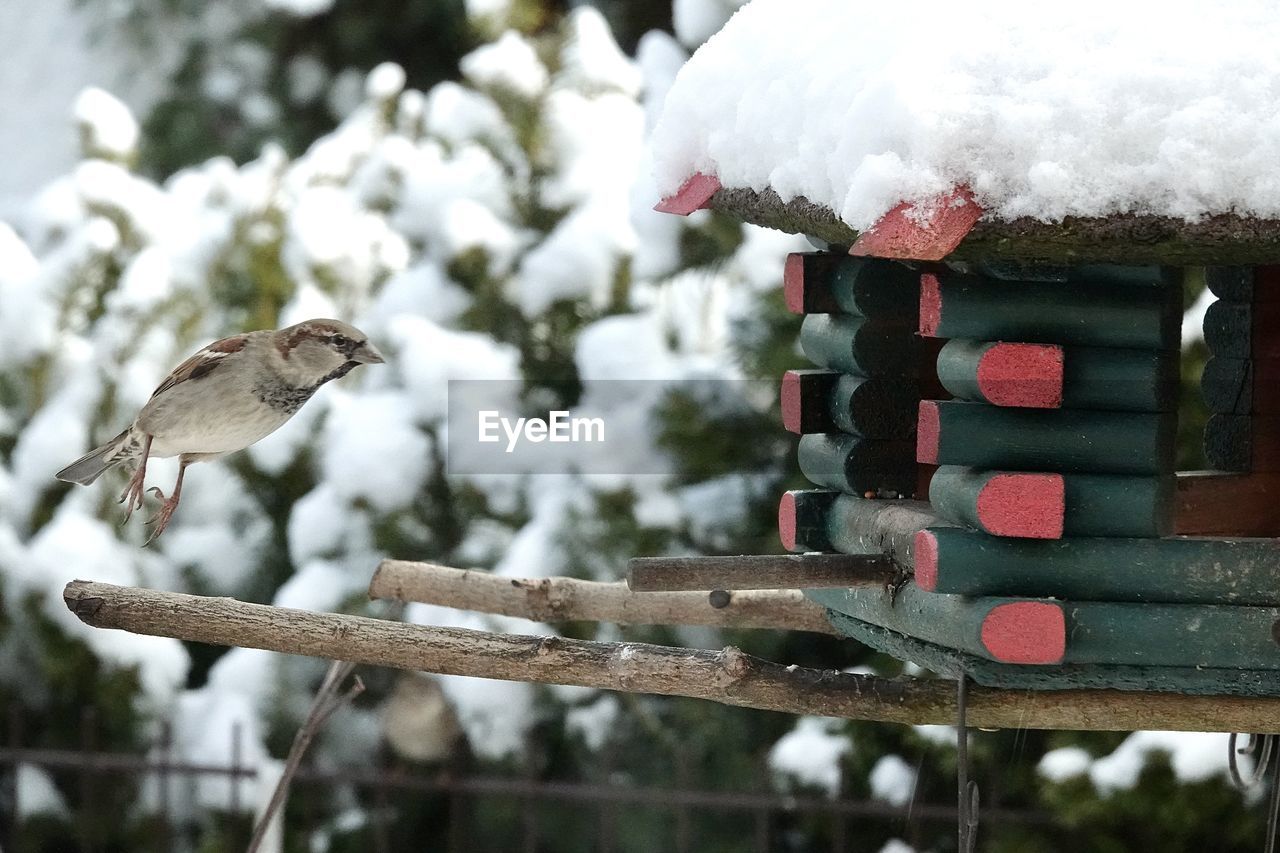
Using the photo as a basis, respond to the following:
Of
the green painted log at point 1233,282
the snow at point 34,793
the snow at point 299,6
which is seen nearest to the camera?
the green painted log at point 1233,282

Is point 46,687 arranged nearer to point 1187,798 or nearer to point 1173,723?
point 1187,798

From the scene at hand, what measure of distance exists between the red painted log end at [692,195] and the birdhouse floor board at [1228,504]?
74 centimetres

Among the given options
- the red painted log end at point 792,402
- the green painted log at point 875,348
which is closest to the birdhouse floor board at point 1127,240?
the green painted log at point 875,348

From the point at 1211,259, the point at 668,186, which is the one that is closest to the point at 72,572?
the point at 668,186

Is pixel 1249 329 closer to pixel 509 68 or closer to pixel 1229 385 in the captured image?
pixel 1229 385

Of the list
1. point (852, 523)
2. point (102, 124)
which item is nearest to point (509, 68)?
point (102, 124)

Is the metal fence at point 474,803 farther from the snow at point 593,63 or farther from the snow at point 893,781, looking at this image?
the snow at point 593,63

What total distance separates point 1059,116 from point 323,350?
30.5 inches

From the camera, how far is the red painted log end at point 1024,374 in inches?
70.0

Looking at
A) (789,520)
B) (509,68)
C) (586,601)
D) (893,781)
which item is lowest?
(893,781)

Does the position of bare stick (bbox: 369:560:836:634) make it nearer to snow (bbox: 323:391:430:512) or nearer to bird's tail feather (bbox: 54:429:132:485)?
bird's tail feather (bbox: 54:429:132:485)

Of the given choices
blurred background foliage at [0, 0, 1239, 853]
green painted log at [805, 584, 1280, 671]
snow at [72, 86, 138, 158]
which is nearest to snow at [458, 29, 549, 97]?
blurred background foliage at [0, 0, 1239, 853]

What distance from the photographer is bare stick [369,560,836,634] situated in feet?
7.82

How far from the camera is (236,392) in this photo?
1743mm
